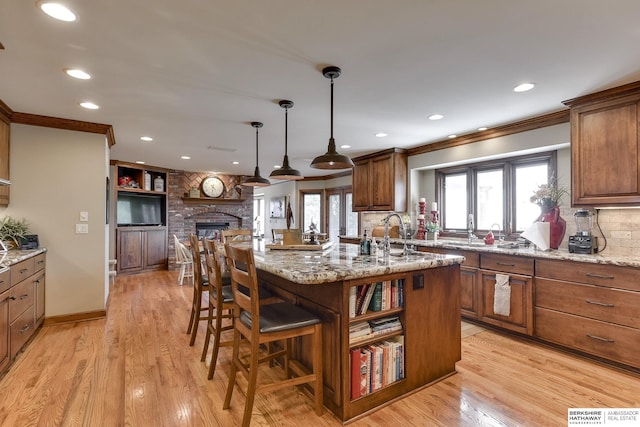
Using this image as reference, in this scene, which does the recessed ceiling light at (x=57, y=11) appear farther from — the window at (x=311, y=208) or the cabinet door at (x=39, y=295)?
the window at (x=311, y=208)

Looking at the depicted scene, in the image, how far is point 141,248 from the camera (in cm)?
691

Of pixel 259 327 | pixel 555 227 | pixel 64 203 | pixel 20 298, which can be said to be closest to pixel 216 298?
pixel 259 327

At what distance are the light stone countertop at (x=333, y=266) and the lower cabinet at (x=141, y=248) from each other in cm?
553

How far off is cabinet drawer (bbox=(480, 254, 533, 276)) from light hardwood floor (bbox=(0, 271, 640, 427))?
686 millimetres

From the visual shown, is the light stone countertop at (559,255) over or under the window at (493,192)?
under

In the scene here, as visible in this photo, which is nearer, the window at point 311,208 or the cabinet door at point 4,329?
the cabinet door at point 4,329

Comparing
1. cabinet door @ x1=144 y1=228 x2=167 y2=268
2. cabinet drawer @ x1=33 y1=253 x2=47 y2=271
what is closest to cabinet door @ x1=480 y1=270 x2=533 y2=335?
cabinet drawer @ x1=33 y1=253 x2=47 y2=271

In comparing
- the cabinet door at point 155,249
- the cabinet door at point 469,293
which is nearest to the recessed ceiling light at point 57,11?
the cabinet door at point 469,293

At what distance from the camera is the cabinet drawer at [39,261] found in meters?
3.19

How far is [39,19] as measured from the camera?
1.76m

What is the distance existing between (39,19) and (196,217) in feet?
20.8

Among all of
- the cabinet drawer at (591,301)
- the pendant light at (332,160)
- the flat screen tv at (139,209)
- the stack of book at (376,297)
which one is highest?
the pendant light at (332,160)

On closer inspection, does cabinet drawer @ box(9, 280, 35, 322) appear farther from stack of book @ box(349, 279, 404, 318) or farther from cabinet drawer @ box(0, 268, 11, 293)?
stack of book @ box(349, 279, 404, 318)

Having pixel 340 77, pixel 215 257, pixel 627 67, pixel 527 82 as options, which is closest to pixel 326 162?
pixel 340 77
